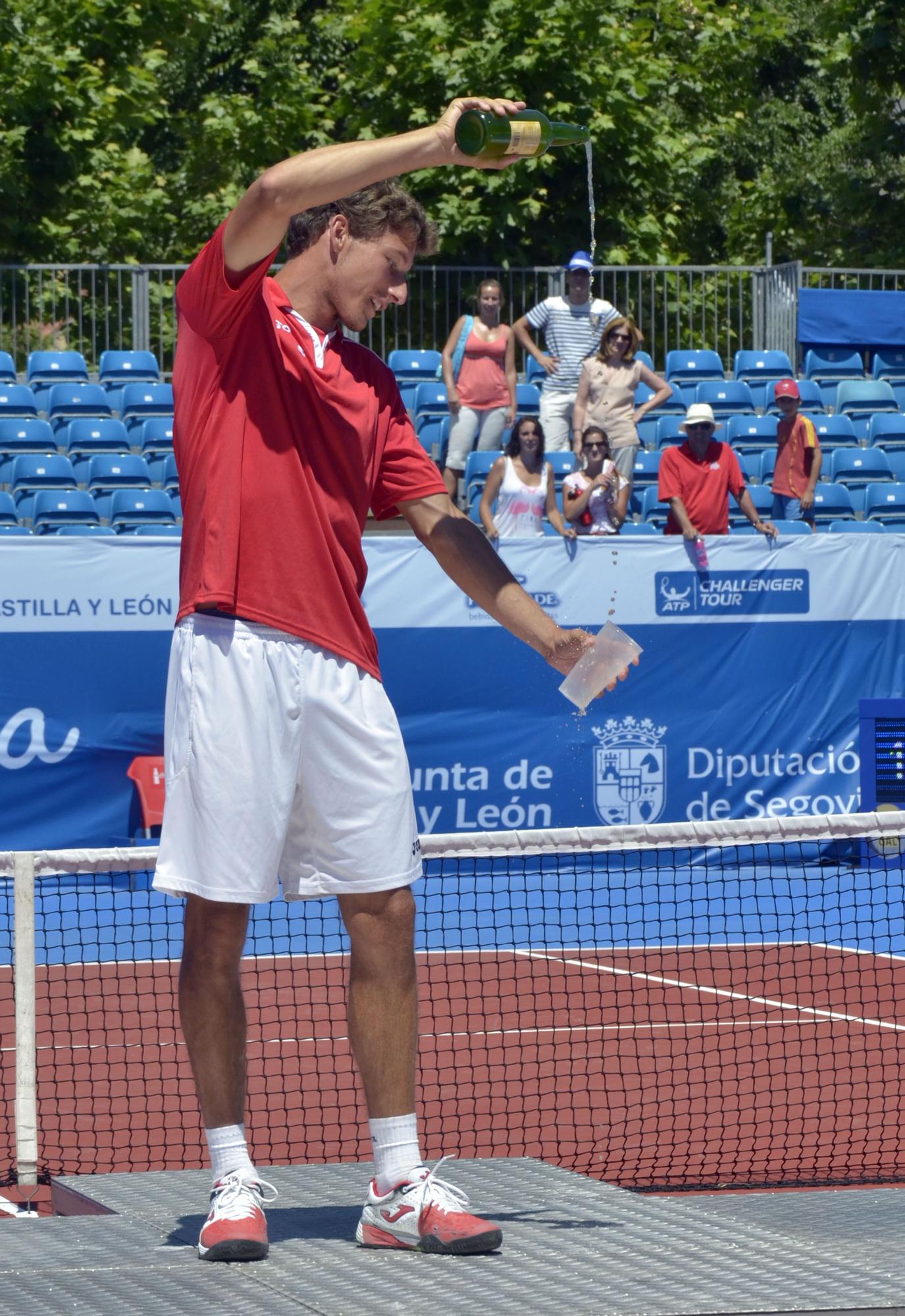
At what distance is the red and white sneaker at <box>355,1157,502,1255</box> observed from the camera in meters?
3.91

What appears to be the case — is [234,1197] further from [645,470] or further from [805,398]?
[805,398]

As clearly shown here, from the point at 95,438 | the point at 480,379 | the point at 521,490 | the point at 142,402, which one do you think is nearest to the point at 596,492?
the point at 521,490

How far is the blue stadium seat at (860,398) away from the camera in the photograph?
742 inches

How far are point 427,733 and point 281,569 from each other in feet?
30.0

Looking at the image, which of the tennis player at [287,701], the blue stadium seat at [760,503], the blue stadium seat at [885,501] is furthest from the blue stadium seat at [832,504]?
the tennis player at [287,701]

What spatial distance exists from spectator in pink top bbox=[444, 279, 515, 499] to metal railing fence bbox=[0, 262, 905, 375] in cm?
231

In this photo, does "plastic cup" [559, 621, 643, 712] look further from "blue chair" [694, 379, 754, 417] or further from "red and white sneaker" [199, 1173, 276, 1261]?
"blue chair" [694, 379, 754, 417]

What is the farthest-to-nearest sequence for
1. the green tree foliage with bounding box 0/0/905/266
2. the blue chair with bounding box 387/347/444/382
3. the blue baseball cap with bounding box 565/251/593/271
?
1. the green tree foliage with bounding box 0/0/905/266
2. the blue chair with bounding box 387/347/444/382
3. the blue baseball cap with bounding box 565/251/593/271

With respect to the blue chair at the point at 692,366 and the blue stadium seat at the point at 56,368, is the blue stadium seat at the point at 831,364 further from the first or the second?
the blue stadium seat at the point at 56,368

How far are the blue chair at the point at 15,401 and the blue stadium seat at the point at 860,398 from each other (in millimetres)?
7727

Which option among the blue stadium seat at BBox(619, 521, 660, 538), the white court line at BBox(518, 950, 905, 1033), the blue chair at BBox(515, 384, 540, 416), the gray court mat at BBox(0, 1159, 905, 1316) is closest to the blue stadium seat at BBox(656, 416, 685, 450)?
the blue chair at BBox(515, 384, 540, 416)

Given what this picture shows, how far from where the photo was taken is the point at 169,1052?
25.6 feet

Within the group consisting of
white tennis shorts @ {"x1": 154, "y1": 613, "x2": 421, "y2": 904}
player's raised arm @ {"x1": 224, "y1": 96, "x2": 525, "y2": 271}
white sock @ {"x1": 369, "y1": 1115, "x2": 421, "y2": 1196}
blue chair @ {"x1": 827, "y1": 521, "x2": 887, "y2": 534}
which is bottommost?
white sock @ {"x1": 369, "y1": 1115, "x2": 421, "y2": 1196}

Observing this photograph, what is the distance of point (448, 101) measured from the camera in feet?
78.9
